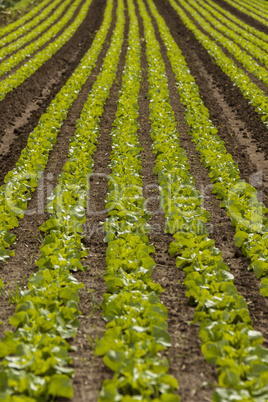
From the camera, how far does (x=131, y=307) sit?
4504 mm

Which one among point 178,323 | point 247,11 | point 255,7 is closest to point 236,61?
point 178,323

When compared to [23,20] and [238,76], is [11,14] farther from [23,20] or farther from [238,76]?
[238,76]

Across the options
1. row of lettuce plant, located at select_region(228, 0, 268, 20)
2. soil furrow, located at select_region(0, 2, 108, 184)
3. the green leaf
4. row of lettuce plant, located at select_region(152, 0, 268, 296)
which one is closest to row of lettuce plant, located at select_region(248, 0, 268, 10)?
row of lettuce plant, located at select_region(228, 0, 268, 20)

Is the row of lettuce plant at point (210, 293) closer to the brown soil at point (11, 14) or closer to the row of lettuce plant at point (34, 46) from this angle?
the row of lettuce plant at point (34, 46)

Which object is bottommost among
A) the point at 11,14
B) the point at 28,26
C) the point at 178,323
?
the point at 178,323

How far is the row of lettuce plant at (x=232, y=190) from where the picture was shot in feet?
18.8

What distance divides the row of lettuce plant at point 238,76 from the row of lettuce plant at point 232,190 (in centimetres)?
164

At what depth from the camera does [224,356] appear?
3.94 m

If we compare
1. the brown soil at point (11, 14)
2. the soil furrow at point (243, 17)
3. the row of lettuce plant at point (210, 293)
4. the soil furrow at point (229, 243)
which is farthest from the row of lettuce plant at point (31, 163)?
the brown soil at point (11, 14)

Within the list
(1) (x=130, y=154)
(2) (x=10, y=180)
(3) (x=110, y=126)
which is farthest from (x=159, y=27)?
(2) (x=10, y=180)

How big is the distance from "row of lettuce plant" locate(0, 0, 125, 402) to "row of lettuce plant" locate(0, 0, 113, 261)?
1.91ft

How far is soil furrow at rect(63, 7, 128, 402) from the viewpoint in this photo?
154 inches

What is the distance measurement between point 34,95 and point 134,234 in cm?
940

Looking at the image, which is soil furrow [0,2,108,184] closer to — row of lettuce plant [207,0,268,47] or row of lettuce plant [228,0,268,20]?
row of lettuce plant [207,0,268,47]
